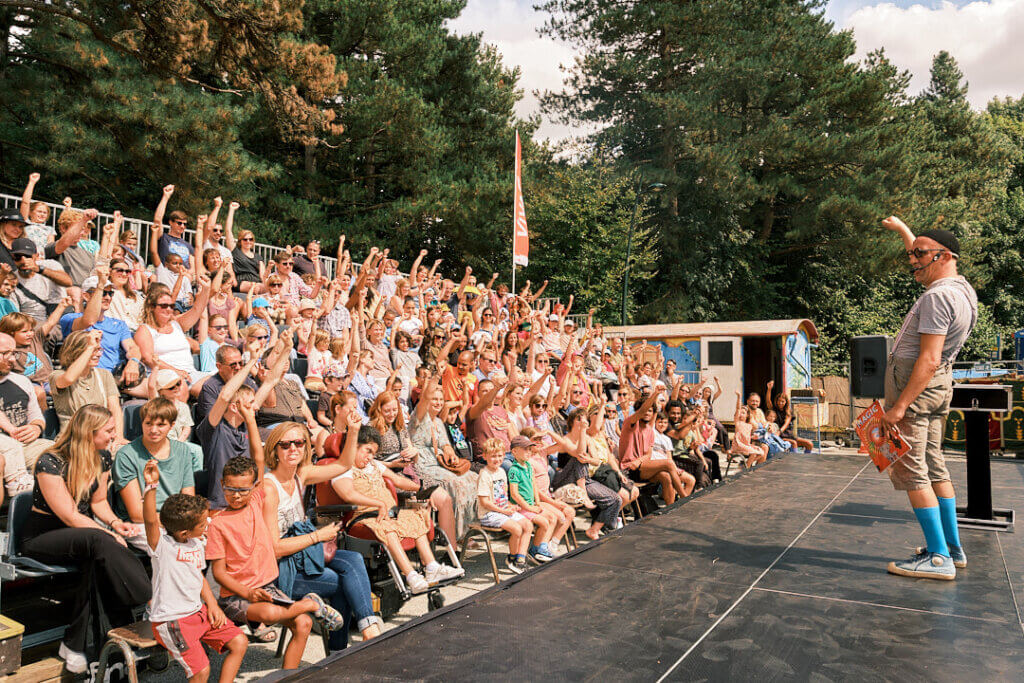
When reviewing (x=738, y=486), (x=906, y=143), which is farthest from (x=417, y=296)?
(x=906, y=143)

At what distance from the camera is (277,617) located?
354cm

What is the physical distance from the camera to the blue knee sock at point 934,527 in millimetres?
3989

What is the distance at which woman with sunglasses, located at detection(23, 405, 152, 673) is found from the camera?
3504mm

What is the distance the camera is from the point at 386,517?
4832 millimetres

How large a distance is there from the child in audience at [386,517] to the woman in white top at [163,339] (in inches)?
71.3

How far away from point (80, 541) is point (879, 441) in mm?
4284

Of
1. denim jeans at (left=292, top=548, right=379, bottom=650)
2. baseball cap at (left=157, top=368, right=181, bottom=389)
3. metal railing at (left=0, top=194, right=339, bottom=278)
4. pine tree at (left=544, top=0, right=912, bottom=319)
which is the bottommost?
denim jeans at (left=292, top=548, right=379, bottom=650)

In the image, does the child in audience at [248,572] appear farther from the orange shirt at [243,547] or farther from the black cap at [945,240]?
the black cap at [945,240]

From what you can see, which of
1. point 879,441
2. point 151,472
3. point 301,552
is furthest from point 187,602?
point 879,441

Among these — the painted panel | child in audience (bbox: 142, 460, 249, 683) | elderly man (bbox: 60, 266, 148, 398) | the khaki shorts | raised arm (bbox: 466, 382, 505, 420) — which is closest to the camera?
child in audience (bbox: 142, 460, 249, 683)

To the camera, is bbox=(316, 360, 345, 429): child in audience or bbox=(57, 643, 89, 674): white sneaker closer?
bbox=(57, 643, 89, 674): white sneaker

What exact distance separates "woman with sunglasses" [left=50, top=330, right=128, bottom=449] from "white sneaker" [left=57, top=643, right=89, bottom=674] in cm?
144

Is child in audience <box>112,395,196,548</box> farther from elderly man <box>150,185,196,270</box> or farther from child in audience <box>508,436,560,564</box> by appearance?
elderly man <box>150,185,196,270</box>

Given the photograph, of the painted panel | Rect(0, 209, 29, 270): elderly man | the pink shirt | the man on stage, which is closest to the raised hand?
Rect(0, 209, 29, 270): elderly man
